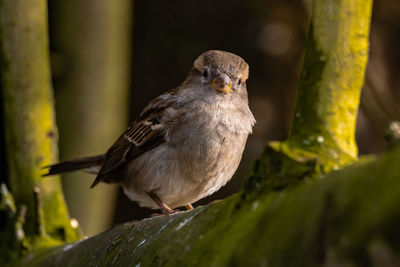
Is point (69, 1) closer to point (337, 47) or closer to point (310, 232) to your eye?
point (337, 47)

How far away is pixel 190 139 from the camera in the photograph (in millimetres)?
3682

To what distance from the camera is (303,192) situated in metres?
1.59

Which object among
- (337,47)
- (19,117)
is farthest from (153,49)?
(337,47)

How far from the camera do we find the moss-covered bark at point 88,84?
16.9ft

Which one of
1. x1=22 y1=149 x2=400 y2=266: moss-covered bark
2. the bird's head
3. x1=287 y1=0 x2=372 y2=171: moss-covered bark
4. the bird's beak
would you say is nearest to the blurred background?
the bird's head

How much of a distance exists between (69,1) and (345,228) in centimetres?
408

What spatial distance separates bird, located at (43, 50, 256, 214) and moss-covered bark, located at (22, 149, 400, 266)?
1.41 meters

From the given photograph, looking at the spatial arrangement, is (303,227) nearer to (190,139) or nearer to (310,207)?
(310,207)

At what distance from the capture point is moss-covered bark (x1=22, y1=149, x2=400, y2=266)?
1.30 m

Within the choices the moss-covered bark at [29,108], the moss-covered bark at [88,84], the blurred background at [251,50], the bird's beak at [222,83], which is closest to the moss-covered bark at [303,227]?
the bird's beak at [222,83]

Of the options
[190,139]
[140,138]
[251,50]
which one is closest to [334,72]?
[190,139]

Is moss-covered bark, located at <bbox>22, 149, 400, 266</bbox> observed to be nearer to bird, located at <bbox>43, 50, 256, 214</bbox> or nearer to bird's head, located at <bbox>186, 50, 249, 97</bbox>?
bird, located at <bbox>43, 50, 256, 214</bbox>

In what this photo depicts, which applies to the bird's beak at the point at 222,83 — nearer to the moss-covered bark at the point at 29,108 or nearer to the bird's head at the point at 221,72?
the bird's head at the point at 221,72

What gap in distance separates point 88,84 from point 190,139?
1.78m
